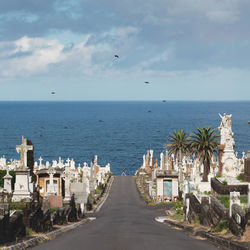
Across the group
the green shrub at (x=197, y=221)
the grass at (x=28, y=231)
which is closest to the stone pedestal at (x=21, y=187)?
the green shrub at (x=197, y=221)

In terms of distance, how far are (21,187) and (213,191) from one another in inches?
551

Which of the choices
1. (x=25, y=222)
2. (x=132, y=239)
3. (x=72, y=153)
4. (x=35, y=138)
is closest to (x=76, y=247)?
(x=132, y=239)

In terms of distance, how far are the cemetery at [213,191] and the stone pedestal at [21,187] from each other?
31.2 ft

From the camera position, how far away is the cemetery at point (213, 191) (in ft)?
47.2

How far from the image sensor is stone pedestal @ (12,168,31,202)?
31422 mm

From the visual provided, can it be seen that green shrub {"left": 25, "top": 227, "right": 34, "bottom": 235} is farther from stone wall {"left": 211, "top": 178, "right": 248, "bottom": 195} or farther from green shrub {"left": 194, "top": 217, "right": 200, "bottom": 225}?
stone wall {"left": 211, "top": 178, "right": 248, "bottom": 195}

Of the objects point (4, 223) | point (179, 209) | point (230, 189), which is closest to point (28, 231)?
point (4, 223)

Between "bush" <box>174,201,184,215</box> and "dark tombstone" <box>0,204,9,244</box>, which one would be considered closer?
"dark tombstone" <box>0,204,9,244</box>

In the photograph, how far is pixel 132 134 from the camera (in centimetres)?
18825

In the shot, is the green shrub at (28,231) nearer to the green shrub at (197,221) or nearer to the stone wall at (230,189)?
the green shrub at (197,221)

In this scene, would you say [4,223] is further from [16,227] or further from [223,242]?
[223,242]

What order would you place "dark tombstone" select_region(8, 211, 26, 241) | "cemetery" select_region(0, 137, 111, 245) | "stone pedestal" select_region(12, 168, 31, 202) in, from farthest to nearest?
"stone pedestal" select_region(12, 168, 31, 202)
"cemetery" select_region(0, 137, 111, 245)
"dark tombstone" select_region(8, 211, 26, 241)

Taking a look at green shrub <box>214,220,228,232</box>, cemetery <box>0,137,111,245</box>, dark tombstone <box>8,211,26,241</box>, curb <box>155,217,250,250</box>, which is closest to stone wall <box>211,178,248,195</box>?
cemetery <box>0,137,111,245</box>

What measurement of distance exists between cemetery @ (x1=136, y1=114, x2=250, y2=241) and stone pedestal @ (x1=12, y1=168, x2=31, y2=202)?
31.2 feet
